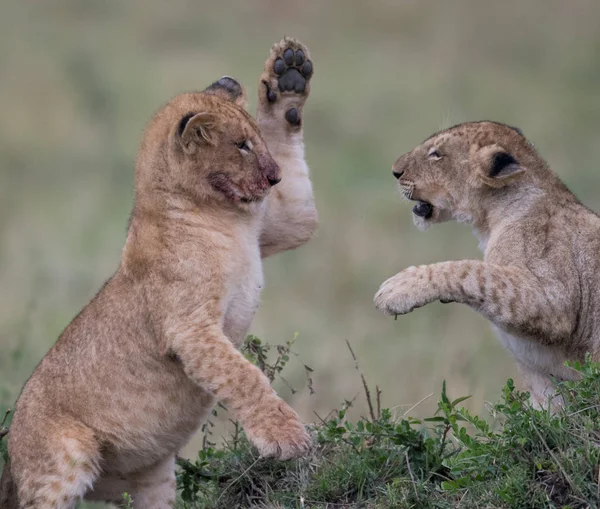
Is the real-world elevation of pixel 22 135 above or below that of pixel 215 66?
below

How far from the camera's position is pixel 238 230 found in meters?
6.07

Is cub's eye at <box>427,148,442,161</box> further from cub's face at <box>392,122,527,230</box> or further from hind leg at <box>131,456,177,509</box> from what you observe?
hind leg at <box>131,456,177,509</box>

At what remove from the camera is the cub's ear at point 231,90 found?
646cm

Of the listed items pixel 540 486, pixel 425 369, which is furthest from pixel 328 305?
pixel 540 486

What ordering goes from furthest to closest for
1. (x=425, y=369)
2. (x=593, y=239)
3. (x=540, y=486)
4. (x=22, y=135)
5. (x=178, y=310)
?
(x=22, y=135), (x=425, y=369), (x=593, y=239), (x=178, y=310), (x=540, y=486)

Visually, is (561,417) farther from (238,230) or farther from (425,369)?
(425,369)

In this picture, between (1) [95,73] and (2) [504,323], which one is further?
(1) [95,73]

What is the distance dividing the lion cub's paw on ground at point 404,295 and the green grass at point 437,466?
0.46 m

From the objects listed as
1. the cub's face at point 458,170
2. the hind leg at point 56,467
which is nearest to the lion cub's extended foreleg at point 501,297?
the cub's face at point 458,170

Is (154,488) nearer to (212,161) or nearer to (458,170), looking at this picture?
(212,161)

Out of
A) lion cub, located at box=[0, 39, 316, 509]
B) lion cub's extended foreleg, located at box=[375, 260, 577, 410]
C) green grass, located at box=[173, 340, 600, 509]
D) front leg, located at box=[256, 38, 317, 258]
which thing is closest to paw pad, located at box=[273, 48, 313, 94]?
front leg, located at box=[256, 38, 317, 258]

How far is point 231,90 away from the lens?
655 cm

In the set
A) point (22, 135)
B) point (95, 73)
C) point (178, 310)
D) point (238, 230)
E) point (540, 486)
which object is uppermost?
point (95, 73)

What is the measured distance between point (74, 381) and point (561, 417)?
2172mm
